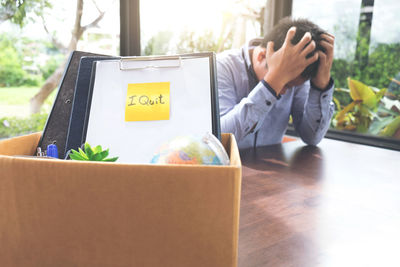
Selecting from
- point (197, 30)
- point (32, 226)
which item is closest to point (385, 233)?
point (32, 226)

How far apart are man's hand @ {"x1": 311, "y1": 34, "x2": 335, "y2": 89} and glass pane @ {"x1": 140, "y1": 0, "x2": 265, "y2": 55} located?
42.9 inches

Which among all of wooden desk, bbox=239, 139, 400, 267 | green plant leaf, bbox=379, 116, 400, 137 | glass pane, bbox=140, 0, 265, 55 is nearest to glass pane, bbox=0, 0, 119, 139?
glass pane, bbox=140, 0, 265, 55

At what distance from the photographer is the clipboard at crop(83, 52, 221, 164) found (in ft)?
1.70

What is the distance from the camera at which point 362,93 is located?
220 cm

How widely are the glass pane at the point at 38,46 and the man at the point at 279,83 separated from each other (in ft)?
2.70

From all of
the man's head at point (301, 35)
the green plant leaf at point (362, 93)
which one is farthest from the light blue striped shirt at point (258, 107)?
the green plant leaf at point (362, 93)

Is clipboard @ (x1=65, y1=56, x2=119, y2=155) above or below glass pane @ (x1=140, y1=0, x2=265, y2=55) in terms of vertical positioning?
below

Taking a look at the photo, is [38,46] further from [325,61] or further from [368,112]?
[368,112]

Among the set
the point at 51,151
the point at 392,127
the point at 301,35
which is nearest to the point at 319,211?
the point at 51,151

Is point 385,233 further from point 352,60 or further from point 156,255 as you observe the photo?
point 352,60

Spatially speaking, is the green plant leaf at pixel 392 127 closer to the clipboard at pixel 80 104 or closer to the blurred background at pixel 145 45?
the blurred background at pixel 145 45

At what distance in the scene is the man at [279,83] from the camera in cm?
133

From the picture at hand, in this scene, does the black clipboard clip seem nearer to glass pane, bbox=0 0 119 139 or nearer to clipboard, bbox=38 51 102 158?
clipboard, bbox=38 51 102 158

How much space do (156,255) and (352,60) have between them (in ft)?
7.53
